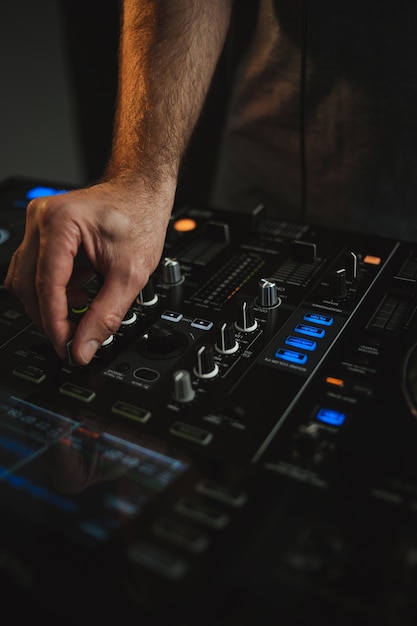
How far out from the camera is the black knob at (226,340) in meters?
0.92

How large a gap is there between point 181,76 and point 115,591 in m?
0.89

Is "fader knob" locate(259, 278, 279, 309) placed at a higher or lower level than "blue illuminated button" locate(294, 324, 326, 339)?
higher

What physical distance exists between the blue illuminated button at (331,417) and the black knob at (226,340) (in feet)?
0.56

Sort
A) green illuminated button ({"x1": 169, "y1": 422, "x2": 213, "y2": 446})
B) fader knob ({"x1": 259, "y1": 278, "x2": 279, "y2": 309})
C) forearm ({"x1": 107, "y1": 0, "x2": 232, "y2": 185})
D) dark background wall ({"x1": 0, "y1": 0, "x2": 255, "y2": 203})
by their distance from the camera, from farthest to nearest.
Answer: dark background wall ({"x1": 0, "y1": 0, "x2": 255, "y2": 203}), forearm ({"x1": 107, "y1": 0, "x2": 232, "y2": 185}), fader knob ({"x1": 259, "y1": 278, "x2": 279, "y2": 309}), green illuminated button ({"x1": 169, "y1": 422, "x2": 213, "y2": 446})

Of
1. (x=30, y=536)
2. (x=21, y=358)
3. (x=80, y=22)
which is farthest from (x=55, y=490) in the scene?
(x=80, y=22)

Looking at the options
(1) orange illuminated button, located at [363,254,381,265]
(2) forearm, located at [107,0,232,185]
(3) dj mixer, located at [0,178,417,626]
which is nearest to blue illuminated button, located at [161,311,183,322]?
(3) dj mixer, located at [0,178,417,626]

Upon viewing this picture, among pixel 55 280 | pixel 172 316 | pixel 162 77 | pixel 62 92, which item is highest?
pixel 162 77

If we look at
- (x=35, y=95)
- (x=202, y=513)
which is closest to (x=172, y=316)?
(x=202, y=513)

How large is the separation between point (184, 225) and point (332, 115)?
425 millimetres

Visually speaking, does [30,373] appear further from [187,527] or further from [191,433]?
[187,527]

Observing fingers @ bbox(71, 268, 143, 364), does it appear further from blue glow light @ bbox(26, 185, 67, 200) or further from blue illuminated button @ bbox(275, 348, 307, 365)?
blue glow light @ bbox(26, 185, 67, 200)

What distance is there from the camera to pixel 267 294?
1011 mm

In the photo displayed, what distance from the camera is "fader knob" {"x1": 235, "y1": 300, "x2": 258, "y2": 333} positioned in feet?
3.15

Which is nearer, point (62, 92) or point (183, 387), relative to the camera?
point (183, 387)
